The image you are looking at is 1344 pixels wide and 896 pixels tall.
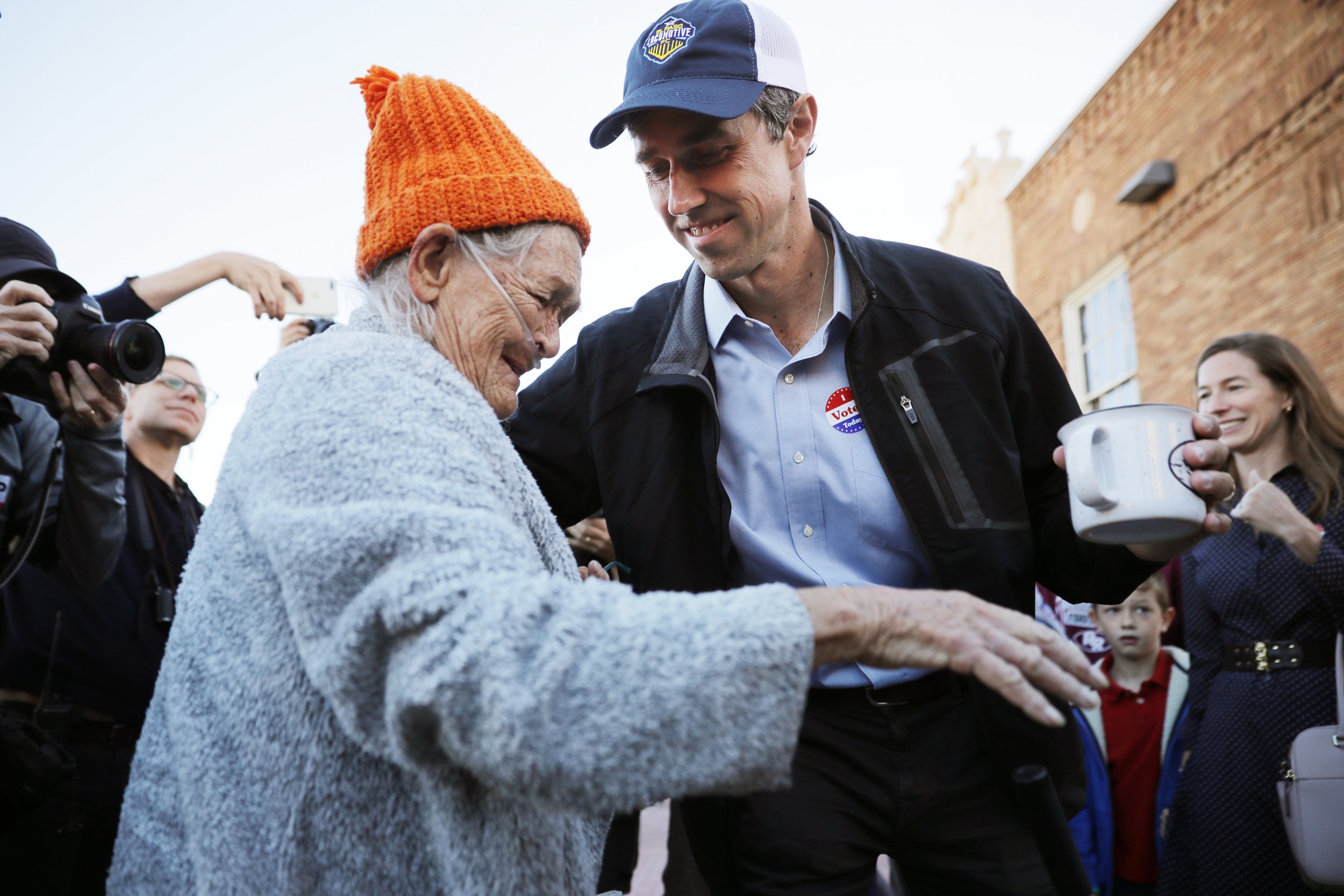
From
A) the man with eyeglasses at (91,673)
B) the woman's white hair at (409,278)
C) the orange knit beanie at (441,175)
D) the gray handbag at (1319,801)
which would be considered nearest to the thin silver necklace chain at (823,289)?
the orange knit beanie at (441,175)

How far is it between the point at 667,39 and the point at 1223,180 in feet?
27.1

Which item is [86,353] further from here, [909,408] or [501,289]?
[909,408]

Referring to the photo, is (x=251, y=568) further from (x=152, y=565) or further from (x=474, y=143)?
(x=152, y=565)

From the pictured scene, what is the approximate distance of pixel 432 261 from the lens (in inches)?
66.4

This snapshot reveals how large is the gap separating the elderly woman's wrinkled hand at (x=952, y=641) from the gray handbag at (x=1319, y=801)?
235 centimetres

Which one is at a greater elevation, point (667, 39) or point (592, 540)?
point (667, 39)

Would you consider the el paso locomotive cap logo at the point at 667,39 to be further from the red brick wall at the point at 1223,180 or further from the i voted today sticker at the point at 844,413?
the red brick wall at the point at 1223,180

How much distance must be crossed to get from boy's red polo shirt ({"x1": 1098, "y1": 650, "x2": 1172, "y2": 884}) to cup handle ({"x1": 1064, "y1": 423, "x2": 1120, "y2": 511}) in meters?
2.62

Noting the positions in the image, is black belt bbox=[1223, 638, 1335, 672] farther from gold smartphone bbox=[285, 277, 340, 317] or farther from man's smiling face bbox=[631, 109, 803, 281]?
gold smartphone bbox=[285, 277, 340, 317]

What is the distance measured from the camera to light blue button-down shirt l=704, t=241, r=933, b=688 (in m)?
2.05

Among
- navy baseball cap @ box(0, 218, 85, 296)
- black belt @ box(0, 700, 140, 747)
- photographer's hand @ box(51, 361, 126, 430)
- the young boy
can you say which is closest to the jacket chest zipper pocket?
photographer's hand @ box(51, 361, 126, 430)

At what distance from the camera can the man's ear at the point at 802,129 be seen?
245 cm

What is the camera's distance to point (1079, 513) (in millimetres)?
1719

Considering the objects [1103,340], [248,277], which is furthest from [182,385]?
[1103,340]
